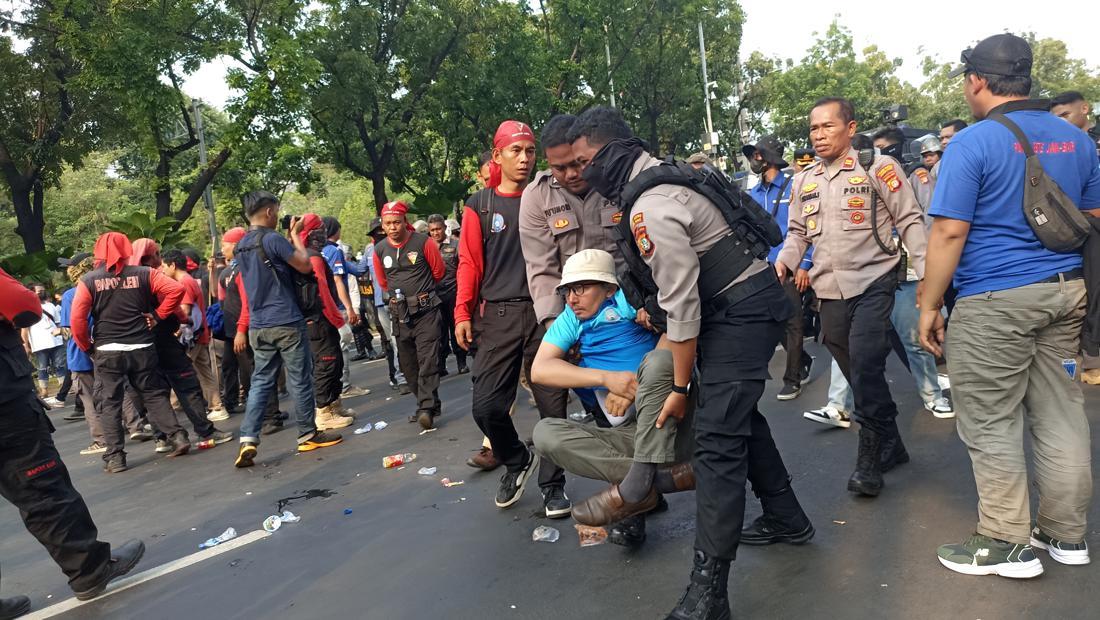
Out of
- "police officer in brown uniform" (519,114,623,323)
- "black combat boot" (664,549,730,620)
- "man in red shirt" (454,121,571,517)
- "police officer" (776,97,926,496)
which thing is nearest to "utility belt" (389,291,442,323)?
"man in red shirt" (454,121,571,517)

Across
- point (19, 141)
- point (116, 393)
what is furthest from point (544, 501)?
point (19, 141)

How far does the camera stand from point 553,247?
14.0 ft

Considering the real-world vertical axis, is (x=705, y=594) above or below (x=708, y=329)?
below

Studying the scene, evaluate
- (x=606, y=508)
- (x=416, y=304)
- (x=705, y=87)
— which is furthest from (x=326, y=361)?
(x=705, y=87)

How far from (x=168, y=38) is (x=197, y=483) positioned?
43.3ft

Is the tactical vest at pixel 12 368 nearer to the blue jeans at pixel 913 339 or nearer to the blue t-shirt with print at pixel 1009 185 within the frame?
the blue t-shirt with print at pixel 1009 185

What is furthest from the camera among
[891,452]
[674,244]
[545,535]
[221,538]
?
[221,538]

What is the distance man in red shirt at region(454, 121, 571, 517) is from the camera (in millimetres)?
→ 4531

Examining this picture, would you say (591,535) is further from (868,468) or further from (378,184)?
(378,184)

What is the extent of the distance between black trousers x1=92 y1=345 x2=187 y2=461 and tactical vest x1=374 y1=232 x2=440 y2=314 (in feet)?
7.14

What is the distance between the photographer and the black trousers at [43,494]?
3.93 metres

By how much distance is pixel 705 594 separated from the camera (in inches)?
118

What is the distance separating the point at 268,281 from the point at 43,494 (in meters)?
2.93

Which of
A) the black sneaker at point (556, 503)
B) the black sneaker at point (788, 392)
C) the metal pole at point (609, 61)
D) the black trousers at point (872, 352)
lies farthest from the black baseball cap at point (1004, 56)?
the metal pole at point (609, 61)
